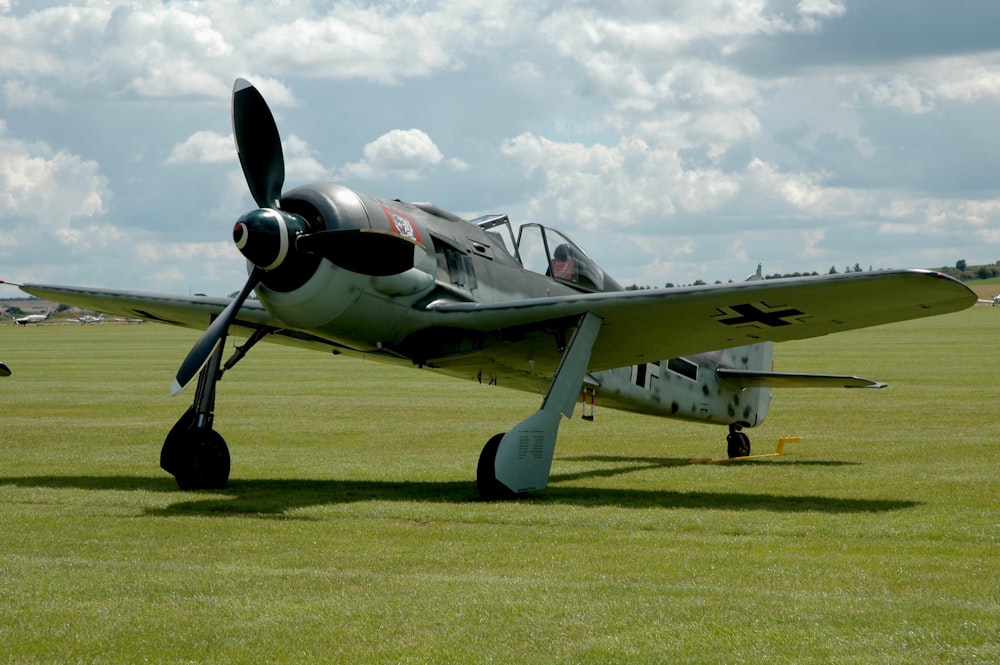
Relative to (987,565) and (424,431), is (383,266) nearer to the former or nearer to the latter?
(987,565)

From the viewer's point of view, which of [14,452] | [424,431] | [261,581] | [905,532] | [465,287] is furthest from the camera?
[424,431]

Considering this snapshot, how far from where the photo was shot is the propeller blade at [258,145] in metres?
10.7

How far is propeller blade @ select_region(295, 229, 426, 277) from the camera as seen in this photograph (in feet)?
33.6

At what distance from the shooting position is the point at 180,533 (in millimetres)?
8852

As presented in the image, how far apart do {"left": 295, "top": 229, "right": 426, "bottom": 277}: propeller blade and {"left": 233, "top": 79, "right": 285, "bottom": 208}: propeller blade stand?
0.72 m

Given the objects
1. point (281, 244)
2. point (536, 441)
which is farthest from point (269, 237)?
point (536, 441)

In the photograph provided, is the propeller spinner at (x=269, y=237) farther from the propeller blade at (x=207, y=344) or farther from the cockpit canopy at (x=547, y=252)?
the cockpit canopy at (x=547, y=252)

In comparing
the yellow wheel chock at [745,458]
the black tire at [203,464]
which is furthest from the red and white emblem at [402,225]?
the yellow wheel chock at [745,458]

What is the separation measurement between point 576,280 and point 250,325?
11.8 ft

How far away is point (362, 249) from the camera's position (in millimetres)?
10359

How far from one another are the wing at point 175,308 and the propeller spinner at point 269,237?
4.38 ft

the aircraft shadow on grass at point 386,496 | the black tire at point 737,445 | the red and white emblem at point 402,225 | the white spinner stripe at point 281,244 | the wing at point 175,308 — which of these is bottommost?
the aircraft shadow on grass at point 386,496

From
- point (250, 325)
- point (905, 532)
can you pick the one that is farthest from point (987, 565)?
point (250, 325)

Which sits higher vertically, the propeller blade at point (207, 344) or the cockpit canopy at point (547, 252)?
the cockpit canopy at point (547, 252)
